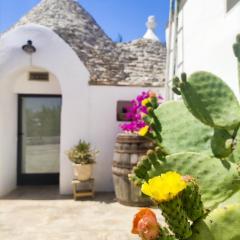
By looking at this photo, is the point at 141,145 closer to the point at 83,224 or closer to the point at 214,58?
the point at 83,224

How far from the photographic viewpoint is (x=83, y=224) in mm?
5418

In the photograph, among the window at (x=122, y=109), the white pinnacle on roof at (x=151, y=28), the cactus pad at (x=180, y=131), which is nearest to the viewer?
the cactus pad at (x=180, y=131)

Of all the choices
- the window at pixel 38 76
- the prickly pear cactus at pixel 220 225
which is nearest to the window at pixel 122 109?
the window at pixel 38 76

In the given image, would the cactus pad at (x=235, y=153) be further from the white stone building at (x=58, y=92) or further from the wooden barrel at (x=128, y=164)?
the white stone building at (x=58, y=92)

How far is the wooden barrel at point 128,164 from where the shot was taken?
21.4 feet

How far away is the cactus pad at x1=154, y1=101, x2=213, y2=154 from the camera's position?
10.7 ft

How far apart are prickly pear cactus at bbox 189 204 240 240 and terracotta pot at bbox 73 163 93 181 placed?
5200 millimetres

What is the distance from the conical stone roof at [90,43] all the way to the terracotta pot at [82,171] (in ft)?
6.45

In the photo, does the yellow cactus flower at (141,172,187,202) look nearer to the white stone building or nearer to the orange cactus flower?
the orange cactus flower

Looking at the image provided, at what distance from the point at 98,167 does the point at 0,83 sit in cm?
293

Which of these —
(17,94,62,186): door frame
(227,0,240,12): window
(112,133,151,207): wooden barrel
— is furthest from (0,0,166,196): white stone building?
(227,0,240,12): window

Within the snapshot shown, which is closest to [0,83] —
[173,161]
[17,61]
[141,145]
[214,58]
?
[17,61]

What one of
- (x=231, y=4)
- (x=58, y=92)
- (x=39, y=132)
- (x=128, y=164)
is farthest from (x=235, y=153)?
(x=39, y=132)

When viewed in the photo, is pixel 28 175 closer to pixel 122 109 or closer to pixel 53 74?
pixel 53 74
